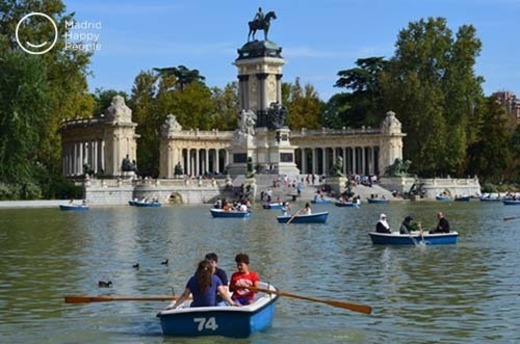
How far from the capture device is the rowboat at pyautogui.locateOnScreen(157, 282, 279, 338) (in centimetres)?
1669

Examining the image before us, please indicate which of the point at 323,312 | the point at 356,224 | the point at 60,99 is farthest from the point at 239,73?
the point at 323,312

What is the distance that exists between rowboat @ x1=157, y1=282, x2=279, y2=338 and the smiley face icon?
60479 millimetres

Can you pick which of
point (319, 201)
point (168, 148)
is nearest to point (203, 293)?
point (319, 201)

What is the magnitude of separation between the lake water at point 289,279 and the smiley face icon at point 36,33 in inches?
1186

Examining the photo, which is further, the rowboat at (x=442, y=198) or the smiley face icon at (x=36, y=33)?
the rowboat at (x=442, y=198)

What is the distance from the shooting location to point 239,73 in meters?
96.7

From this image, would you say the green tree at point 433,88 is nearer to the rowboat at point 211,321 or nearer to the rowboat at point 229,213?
the rowboat at point 229,213

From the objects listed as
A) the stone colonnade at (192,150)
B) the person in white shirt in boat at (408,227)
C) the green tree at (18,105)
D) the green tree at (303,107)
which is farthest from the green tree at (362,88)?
the person in white shirt in boat at (408,227)

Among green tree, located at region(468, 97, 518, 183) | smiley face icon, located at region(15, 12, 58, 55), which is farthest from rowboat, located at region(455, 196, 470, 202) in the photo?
smiley face icon, located at region(15, 12, 58, 55)

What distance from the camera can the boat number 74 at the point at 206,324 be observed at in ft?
55.0

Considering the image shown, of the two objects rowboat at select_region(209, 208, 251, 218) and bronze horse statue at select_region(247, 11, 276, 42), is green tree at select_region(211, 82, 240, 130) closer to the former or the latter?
bronze horse statue at select_region(247, 11, 276, 42)

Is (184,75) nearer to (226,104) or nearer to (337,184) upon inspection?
(226,104)

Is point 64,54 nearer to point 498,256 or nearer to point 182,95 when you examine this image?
point 182,95

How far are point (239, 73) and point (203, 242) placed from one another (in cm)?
5995
